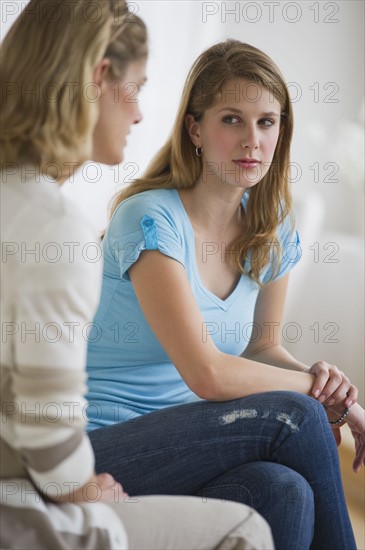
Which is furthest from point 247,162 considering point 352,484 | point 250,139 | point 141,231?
point 352,484

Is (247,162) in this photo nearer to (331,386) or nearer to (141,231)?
(141,231)

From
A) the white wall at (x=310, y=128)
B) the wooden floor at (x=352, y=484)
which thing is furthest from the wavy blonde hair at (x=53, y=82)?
the white wall at (x=310, y=128)

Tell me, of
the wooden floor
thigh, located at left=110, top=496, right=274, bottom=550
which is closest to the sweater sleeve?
thigh, located at left=110, top=496, right=274, bottom=550

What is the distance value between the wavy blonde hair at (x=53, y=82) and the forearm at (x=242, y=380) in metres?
0.53

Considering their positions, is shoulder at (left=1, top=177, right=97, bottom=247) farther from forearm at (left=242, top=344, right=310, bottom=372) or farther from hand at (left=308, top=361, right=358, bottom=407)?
forearm at (left=242, top=344, right=310, bottom=372)

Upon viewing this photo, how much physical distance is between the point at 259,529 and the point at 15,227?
1.47ft

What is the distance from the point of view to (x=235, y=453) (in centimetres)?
130

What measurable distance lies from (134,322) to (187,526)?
0.62 meters

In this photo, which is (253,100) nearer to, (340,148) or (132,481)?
(132,481)

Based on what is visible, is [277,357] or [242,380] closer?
[242,380]

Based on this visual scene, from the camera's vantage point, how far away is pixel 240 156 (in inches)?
62.6

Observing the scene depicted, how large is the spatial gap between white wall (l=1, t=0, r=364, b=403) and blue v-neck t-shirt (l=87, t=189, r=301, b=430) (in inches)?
49.9

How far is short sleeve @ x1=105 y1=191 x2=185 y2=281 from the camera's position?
143 centimetres

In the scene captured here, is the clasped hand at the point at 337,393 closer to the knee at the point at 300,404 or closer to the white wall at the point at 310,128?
the knee at the point at 300,404
